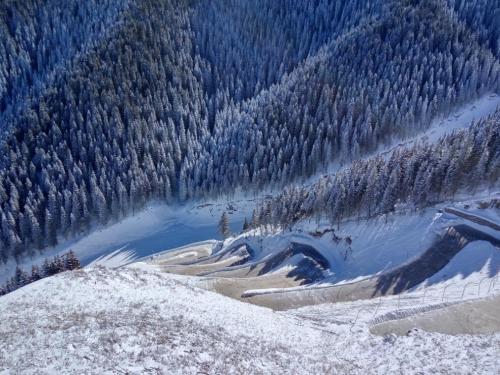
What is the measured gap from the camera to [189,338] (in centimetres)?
2948

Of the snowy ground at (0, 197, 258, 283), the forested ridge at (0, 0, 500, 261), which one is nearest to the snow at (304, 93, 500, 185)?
the forested ridge at (0, 0, 500, 261)

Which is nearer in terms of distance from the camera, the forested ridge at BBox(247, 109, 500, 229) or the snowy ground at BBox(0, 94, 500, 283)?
the forested ridge at BBox(247, 109, 500, 229)

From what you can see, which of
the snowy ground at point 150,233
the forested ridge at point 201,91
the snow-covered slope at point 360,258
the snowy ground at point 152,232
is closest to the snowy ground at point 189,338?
the snow-covered slope at point 360,258

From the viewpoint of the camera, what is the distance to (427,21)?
347ft

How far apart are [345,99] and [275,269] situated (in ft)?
180

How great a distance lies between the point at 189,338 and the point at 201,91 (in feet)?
263

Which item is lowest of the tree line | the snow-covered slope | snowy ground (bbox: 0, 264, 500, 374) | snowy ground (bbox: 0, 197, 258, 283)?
snowy ground (bbox: 0, 264, 500, 374)

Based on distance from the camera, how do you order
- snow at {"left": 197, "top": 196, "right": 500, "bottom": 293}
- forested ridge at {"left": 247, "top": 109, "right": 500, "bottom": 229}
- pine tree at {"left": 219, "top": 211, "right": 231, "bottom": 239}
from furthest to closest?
pine tree at {"left": 219, "top": 211, "right": 231, "bottom": 239}
forested ridge at {"left": 247, "top": 109, "right": 500, "bottom": 229}
snow at {"left": 197, "top": 196, "right": 500, "bottom": 293}

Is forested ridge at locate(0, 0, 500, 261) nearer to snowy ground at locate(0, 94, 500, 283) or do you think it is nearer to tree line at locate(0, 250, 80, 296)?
snowy ground at locate(0, 94, 500, 283)

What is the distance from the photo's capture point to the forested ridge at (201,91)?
261ft

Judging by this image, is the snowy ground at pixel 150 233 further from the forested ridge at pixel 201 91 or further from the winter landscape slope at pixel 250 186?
the forested ridge at pixel 201 91

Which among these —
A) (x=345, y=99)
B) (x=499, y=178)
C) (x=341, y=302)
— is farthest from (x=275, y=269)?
(x=345, y=99)

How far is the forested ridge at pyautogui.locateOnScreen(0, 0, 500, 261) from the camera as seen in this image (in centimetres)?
7956

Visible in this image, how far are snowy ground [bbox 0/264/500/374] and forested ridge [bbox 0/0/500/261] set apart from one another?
42.3m
